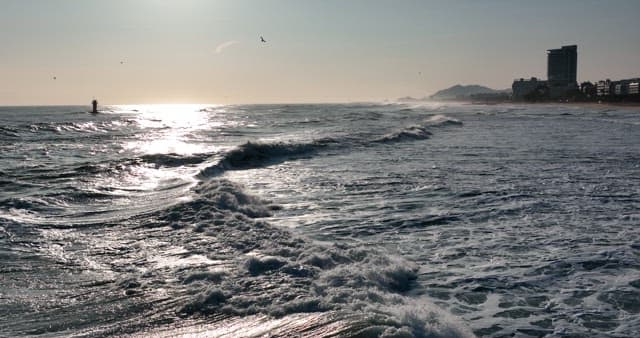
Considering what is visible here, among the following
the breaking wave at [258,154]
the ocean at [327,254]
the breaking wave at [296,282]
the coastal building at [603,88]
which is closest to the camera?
the breaking wave at [296,282]

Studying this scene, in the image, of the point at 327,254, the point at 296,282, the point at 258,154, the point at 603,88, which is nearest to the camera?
the point at 296,282

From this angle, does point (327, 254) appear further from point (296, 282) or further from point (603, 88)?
point (603, 88)

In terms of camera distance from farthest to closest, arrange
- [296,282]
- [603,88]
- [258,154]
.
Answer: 1. [603,88]
2. [258,154]
3. [296,282]

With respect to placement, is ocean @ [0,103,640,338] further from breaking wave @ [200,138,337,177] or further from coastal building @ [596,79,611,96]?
coastal building @ [596,79,611,96]

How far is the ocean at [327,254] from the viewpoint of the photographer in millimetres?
5078

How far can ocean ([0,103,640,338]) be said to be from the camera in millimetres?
5078

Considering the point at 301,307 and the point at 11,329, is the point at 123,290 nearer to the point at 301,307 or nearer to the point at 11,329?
the point at 11,329

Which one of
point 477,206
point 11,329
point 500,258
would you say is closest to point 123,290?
point 11,329

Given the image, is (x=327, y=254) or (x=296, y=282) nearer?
(x=296, y=282)

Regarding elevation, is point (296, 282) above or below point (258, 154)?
below

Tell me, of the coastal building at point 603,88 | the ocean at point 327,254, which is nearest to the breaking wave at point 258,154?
the ocean at point 327,254

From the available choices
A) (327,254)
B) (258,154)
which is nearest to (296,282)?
(327,254)

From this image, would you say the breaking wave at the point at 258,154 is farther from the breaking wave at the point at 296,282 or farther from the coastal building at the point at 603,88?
the coastal building at the point at 603,88

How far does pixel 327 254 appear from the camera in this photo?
22.8 feet
